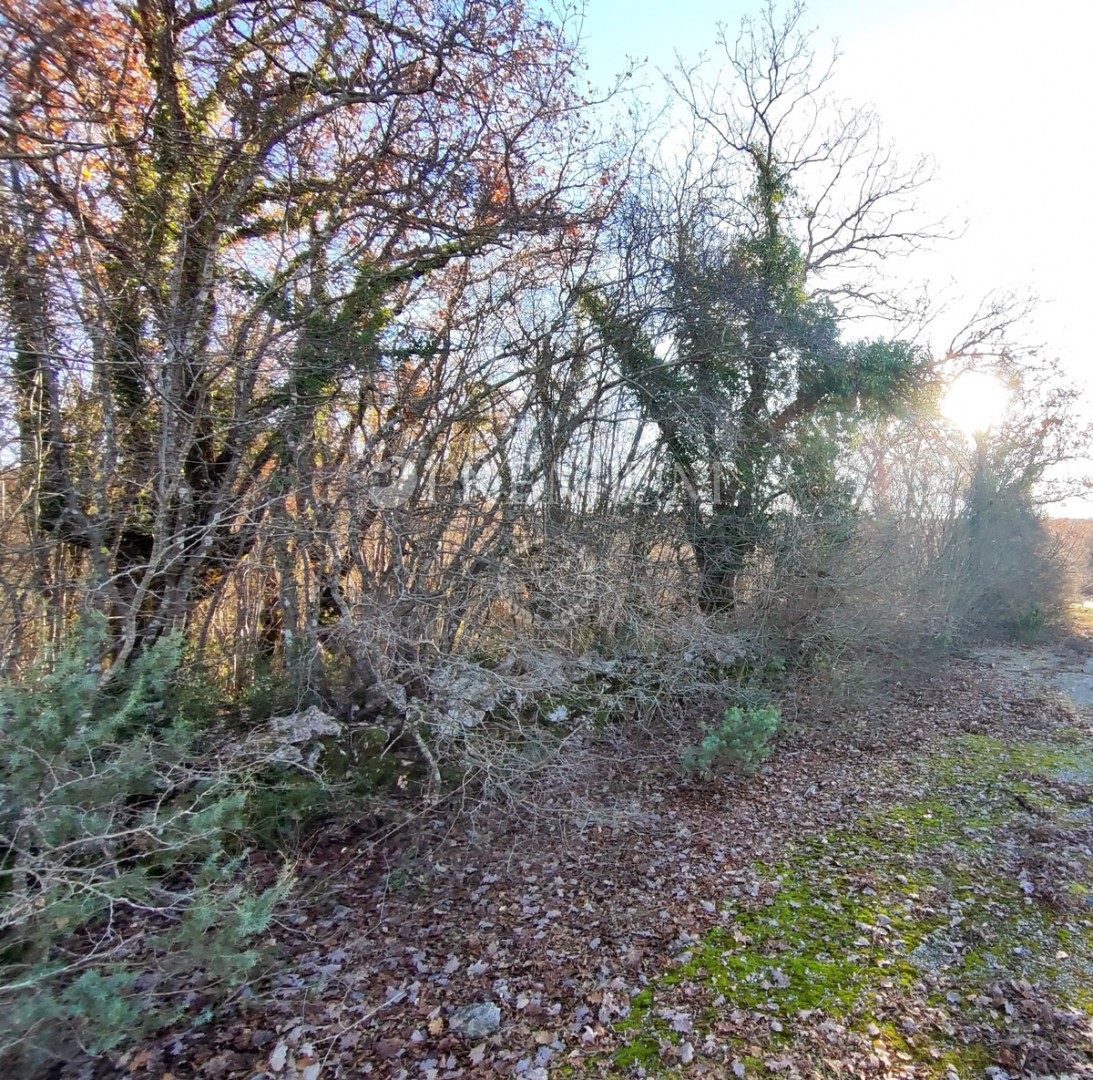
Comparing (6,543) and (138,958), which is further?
(6,543)

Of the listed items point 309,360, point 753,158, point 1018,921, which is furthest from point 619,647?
point 753,158

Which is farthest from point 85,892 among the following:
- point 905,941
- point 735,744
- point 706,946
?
point 735,744

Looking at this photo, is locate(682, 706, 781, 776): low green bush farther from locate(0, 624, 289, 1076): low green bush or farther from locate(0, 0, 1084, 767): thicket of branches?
locate(0, 624, 289, 1076): low green bush

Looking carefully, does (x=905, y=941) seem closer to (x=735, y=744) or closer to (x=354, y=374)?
(x=735, y=744)

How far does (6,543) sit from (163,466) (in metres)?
1.33

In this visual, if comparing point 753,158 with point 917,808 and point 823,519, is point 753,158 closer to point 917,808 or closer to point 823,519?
point 823,519

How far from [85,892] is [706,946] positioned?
3.11 m

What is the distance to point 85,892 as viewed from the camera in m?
2.41

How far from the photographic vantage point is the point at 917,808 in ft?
15.9

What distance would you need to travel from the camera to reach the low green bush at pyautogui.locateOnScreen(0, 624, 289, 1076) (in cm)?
209

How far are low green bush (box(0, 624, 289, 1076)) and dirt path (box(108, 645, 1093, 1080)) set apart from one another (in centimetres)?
35

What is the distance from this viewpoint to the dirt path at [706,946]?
8.05 feet

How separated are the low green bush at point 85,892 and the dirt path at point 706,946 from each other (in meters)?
0.35

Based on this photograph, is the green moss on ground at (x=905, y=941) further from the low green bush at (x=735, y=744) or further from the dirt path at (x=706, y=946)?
the low green bush at (x=735, y=744)
